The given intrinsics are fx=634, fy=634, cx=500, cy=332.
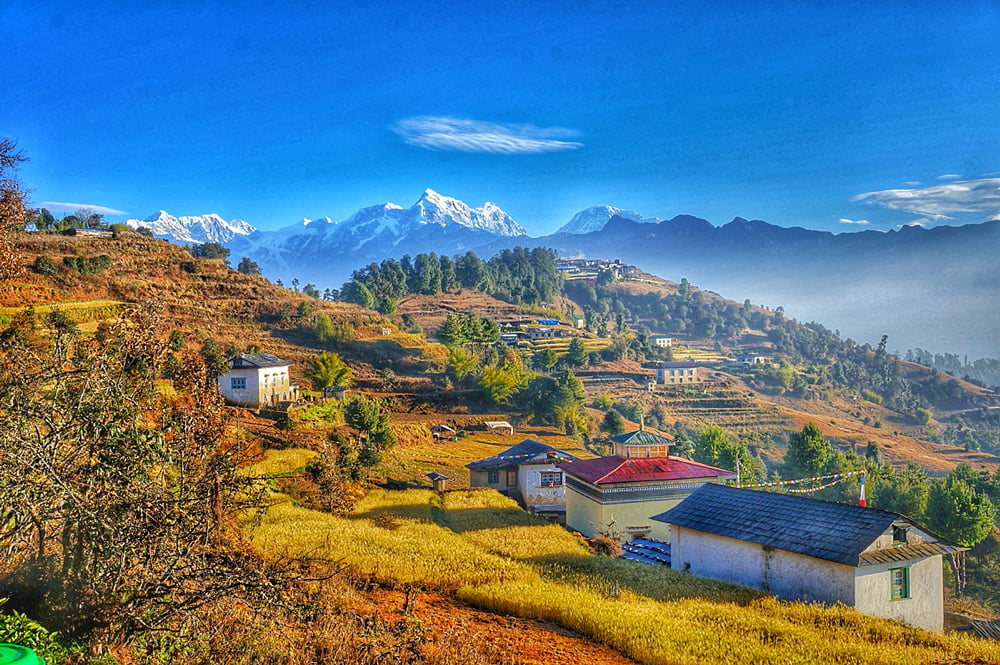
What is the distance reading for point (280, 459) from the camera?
31.5m

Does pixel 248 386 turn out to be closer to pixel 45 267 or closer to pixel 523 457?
pixel 523 457

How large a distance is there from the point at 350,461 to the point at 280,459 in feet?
12.7

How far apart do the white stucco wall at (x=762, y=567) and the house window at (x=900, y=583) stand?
1.65 metres

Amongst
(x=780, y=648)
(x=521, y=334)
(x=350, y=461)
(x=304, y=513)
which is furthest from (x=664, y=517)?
(x=521, y=334)

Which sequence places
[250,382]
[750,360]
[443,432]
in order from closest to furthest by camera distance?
[250,382] < [443,432] < [750,360]

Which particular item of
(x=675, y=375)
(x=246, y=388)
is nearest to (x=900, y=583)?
(x=246, y=388)

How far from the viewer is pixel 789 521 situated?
18.1 m

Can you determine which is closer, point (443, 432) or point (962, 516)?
point (962, 516)

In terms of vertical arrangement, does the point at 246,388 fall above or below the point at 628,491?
above

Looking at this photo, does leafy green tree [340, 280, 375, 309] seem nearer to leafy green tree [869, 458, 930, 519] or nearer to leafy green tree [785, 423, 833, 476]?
leafy green tree [785, 423, 833, 476]

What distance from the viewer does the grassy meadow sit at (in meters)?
11.8

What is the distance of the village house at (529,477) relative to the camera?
3588 centimetres

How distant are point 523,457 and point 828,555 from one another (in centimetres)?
2150

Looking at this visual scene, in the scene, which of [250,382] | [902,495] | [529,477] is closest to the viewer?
[529,477]
